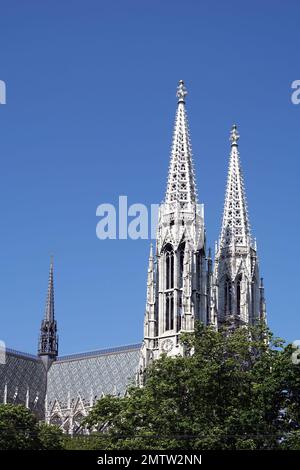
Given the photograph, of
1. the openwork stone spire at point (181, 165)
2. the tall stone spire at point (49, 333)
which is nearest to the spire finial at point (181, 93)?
the openwork stone spire at point (181, 165)

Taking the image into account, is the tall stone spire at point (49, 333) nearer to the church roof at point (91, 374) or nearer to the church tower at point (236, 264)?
the church roof at point (91, 374)

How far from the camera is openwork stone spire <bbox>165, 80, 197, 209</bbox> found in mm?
94062

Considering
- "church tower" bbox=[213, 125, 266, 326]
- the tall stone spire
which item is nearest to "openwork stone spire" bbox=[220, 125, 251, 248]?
"church tower" bbox=[213, 125, 266, 326]

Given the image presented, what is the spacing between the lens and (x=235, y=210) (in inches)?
3944

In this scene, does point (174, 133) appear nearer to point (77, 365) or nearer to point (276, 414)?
point (77, 365)

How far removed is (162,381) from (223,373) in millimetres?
3576

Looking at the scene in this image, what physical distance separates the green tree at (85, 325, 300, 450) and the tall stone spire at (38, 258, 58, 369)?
54.4m

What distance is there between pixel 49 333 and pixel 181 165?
26.9 m

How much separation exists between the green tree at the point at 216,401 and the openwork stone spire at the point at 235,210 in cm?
4503

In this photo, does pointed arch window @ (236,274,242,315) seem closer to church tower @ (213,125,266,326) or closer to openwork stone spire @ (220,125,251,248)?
church tower @ (213,125,266,326)

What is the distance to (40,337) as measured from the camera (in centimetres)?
11044

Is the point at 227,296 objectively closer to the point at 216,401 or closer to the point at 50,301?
the point at 50,301

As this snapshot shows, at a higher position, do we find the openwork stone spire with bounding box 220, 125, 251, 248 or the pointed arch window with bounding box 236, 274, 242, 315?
the openwork stone spire with bounding box 220, 125, 251, 248
